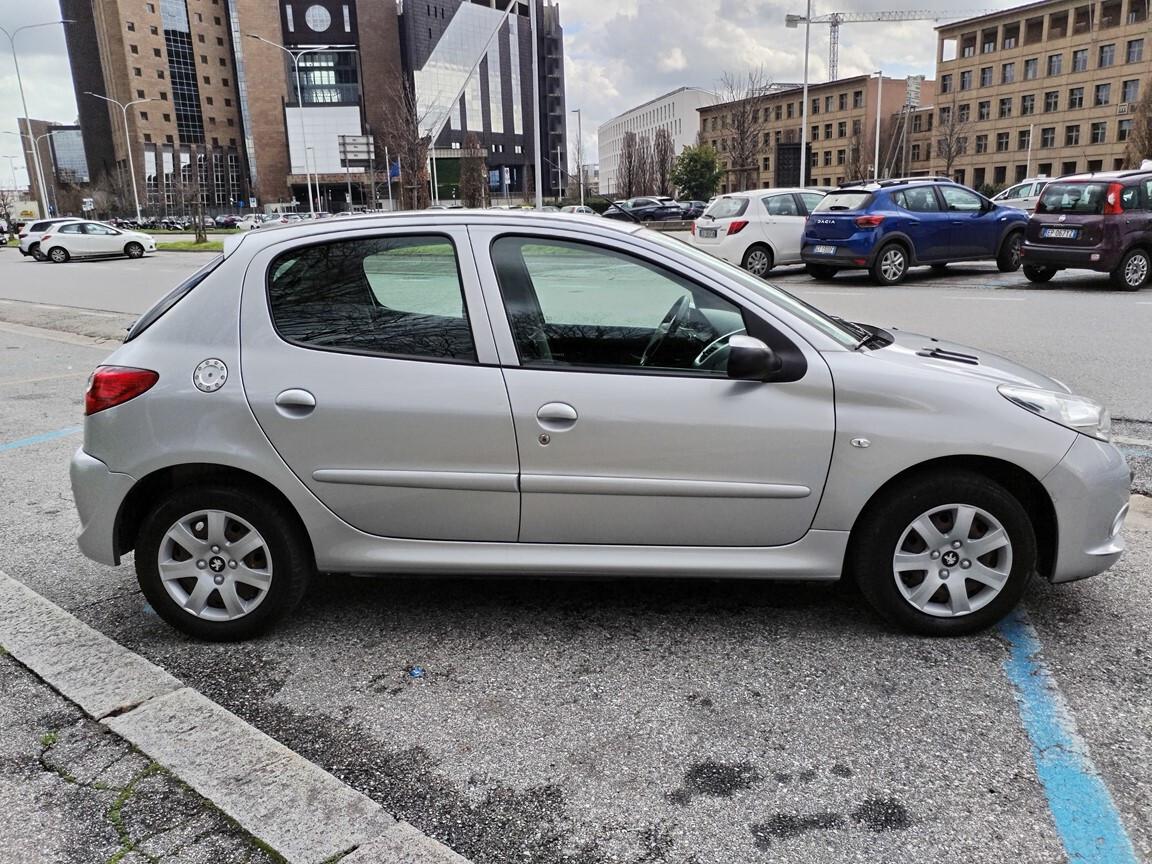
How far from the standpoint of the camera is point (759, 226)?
17406mm

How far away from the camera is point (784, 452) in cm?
321

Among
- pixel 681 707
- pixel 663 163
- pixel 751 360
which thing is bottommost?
pixel 681 707

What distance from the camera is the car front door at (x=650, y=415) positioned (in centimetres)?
321

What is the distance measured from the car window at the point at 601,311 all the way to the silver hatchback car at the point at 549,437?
1 cm

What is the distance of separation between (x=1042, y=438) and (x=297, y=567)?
275cm

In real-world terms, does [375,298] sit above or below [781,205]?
above

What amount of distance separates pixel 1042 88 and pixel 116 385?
92.4m

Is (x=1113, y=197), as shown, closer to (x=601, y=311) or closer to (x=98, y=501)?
(x=601, y=311)

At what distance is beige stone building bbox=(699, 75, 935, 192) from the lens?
3797 inches

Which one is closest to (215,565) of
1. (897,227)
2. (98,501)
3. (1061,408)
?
(98,501)

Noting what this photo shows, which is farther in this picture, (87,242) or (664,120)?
(664,120)

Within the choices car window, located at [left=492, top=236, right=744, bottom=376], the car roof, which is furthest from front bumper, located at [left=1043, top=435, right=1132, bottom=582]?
the car roof

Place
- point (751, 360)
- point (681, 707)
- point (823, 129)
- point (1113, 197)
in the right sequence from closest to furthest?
point (681, 707), point (751, 360), point (1113, 197), point (823, 129)

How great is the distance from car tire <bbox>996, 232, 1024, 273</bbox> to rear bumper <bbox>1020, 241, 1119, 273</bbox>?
7.12 ft
